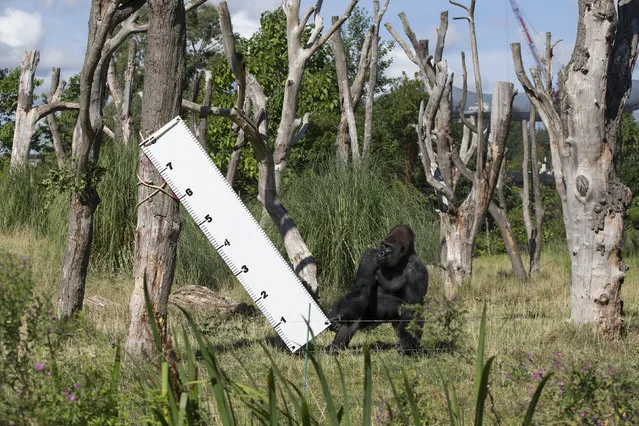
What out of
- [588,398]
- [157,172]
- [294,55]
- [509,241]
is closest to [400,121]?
[509,241]

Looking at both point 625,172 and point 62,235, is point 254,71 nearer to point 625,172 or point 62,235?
point 625,172

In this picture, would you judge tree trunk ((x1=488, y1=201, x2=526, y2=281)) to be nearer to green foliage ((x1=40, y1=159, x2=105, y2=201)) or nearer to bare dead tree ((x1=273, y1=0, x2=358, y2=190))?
bare dead tree ((x1=273, y1=0, x2=358, y2=190))

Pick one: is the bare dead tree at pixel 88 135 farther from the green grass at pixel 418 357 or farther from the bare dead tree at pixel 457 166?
the bare dead tree at pixel 457 166

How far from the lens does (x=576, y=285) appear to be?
7316 millimetres

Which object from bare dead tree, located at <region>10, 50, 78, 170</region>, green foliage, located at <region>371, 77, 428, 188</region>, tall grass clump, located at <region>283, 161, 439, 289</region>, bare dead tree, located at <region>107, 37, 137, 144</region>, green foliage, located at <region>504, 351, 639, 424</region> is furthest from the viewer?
green foliage, located at <region>371, 77, 428, 188</region>

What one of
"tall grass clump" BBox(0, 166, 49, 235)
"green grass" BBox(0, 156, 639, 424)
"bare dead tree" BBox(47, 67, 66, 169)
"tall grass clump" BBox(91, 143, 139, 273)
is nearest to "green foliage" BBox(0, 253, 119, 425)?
"green grass" BBox(0, 156, 639, 424)

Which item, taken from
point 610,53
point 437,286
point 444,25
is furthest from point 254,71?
point 610,53

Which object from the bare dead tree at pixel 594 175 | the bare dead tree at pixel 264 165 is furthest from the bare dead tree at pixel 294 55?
the bare dead tree at pixel 594 175

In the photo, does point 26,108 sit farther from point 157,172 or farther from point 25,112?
point 157,172

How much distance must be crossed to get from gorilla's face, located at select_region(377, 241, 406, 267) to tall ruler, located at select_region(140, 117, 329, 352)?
75.9 inches

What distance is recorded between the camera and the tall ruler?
5.16 m

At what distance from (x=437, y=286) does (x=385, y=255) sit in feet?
13.4

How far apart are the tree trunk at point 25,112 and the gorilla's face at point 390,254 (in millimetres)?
11788

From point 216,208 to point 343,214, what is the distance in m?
5.79
